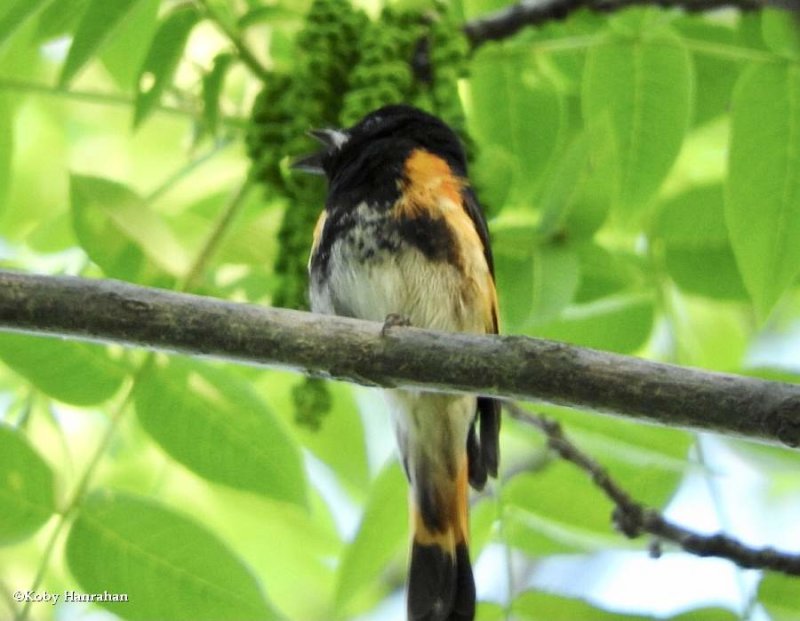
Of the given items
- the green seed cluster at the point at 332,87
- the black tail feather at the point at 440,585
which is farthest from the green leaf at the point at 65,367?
the black tail feather at the point at 440,585

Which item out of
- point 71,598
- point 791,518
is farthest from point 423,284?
point 791,518

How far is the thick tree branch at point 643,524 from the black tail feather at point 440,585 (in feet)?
1.39

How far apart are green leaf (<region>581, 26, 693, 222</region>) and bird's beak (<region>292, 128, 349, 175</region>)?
29.2 inches

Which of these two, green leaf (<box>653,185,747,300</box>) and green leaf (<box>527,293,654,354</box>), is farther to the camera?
→ green leaf (<box>653,185,747,300</box>)

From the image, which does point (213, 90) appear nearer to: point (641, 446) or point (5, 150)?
point (5, 150)

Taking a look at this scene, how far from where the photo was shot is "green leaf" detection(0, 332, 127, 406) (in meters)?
2.60

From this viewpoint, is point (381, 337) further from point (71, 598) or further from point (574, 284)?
point (71, 598)

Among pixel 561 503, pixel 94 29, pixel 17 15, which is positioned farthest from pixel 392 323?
pixel 17 15

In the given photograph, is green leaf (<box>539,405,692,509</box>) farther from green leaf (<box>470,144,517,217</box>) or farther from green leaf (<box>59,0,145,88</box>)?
green leaf (<box>59,0,145,88</box>)

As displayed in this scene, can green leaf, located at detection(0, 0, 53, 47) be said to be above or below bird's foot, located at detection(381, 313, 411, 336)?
above

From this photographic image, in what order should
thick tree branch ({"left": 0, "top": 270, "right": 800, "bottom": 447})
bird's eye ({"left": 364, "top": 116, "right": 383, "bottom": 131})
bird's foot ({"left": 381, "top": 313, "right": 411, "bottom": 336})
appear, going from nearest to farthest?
thick tree branch ({"left": 0, "top": 270, "right": 800, "bottom": 447})
bird's foot ({"left": 381, "top": 313, "right": 411, "bottom": 336})
bird's eye ({"left": 364, "top": 116, "right": 383, "bottom": 131})

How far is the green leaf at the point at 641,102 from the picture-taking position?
2.93 m

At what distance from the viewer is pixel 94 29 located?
2.63 m


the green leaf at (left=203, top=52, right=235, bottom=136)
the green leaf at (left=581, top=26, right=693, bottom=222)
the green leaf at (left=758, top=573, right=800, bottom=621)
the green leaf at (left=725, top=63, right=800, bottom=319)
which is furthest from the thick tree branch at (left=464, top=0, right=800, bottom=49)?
the green leaf at (left=758, top=573, right=800, bottom=621)
